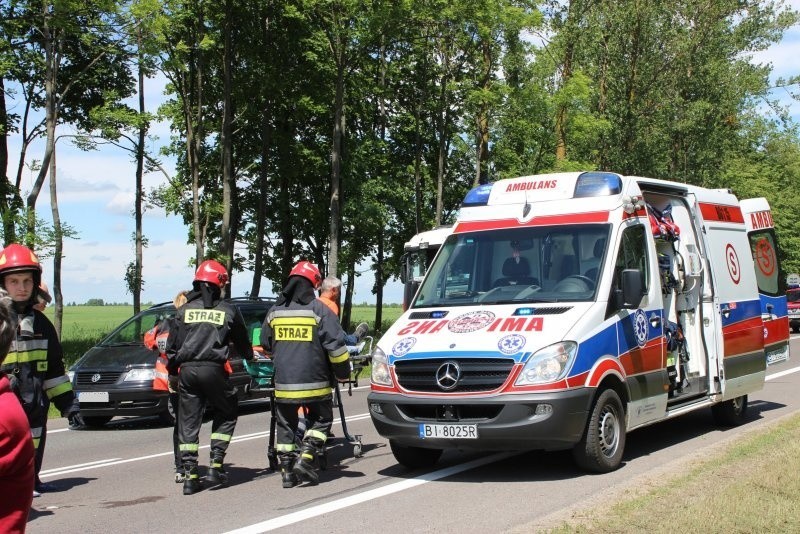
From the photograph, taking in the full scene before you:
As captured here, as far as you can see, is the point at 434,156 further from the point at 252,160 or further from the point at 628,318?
the point at 628,318

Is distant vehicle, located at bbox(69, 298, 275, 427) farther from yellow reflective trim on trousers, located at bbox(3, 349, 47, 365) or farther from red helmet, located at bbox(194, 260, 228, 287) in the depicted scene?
yellow reflective trim on trousers, located at bbox(3, 349, 47, 365)

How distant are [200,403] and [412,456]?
201 centimetres

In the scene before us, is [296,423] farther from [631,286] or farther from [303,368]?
[631,286]

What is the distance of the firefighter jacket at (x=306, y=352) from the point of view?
804 centimetres

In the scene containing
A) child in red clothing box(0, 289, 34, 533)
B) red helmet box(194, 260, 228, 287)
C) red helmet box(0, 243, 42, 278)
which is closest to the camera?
child in red clothing box(0, 289, 34, 533)

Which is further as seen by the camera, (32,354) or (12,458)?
(32,354)

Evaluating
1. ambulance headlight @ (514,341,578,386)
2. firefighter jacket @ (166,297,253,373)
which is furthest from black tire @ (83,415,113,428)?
ambulance headlight @ (514,341,578,386)

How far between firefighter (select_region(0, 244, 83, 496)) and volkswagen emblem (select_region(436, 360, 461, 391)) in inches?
124

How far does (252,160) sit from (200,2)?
9307 mm

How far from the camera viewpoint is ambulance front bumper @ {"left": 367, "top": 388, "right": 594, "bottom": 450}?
295 inches

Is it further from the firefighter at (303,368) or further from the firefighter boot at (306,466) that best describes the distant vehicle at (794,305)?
the firefighter boot at (306,466)

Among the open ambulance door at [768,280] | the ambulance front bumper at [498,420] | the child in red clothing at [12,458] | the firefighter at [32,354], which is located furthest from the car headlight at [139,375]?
the child in red clothing at [12,458]

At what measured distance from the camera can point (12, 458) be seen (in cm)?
278

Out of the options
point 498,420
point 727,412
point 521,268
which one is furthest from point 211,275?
point 727,412
